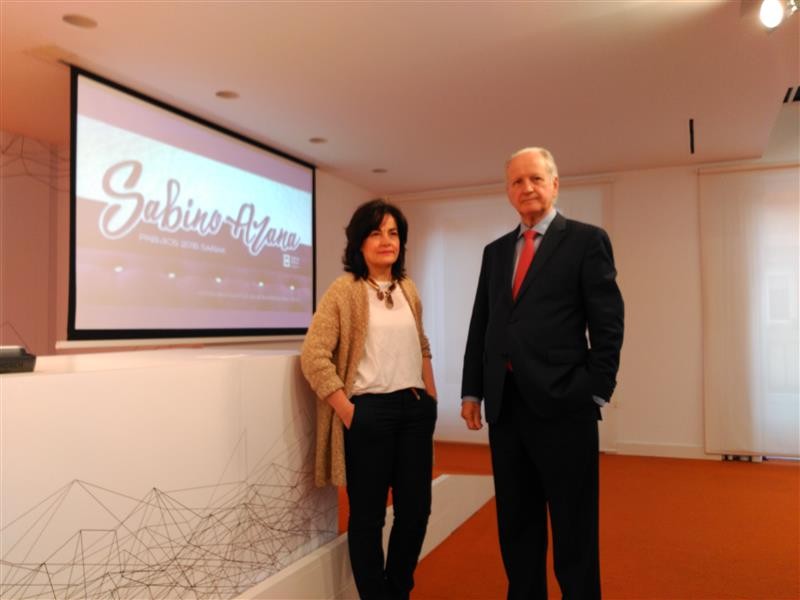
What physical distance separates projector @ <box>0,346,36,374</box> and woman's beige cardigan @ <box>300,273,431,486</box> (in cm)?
74

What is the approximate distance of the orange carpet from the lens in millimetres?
2371

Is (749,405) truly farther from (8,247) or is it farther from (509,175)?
(8,247)

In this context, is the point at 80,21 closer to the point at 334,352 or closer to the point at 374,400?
the point at 334,352

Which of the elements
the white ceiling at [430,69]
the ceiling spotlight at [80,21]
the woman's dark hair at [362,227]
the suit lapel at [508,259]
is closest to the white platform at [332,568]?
the woman's dark hair at [362,227]

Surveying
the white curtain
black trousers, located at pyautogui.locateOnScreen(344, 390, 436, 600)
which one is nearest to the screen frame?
black trousers, located at pyautogui.locateOnScreen(344, 390, 436, 600)

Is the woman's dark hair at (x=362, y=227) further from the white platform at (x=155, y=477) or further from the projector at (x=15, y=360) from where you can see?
the projector at (x=15, y=360)

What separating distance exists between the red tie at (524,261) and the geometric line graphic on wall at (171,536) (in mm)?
949

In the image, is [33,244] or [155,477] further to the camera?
[33,244]

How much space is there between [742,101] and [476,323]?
2.84m

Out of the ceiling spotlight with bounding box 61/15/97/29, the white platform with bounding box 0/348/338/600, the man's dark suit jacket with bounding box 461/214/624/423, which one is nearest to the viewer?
the white platform with bounding box 0/348/338/600

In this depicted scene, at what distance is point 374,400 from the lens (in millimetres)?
1879

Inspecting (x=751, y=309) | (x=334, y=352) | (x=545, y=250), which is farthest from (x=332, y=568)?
(x=751, y=309)

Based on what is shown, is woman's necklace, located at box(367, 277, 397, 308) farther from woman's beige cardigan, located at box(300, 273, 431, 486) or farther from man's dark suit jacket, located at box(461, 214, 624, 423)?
man's dark suit jacket, located at box(461, 214, 624, 423)

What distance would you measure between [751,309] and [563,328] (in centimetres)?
406
